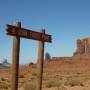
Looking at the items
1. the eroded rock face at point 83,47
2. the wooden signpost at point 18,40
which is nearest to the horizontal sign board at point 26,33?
the wooden signpost at point 18,40

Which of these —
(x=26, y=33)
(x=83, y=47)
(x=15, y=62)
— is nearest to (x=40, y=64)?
(x=26, y=33)

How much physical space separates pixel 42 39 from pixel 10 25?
1.86 metres

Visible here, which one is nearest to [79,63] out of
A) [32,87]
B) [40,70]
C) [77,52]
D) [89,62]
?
[89,62]

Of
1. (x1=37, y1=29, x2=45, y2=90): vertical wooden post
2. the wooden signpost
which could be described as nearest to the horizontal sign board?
the wooden signpost

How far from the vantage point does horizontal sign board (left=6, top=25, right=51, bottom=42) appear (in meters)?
10.1

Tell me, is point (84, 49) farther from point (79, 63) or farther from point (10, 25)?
point (10, 25)

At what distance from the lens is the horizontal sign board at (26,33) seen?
33.3 ft

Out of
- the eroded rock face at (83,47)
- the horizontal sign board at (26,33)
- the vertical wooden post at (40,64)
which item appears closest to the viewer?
the horizontal sign board at (26,33)

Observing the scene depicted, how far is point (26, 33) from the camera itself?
10.8 metres

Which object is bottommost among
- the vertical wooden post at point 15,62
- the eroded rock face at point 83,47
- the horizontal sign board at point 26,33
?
Answer: the vertical wooden post at point 15,62

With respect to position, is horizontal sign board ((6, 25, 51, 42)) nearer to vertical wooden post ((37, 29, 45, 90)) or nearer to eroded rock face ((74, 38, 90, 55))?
vertical wooden post ((37, 29, 45, 90))

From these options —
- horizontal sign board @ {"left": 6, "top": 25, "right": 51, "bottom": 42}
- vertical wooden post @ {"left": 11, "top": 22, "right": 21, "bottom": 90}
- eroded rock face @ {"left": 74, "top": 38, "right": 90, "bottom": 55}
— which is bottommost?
vertical wooden post @ {"left": 11, "top": 22, "right": 21, "bottom": 90}

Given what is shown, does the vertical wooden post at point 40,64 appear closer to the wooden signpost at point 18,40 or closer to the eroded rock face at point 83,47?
the wooden signpost at point 18,40

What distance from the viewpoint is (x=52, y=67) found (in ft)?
308
